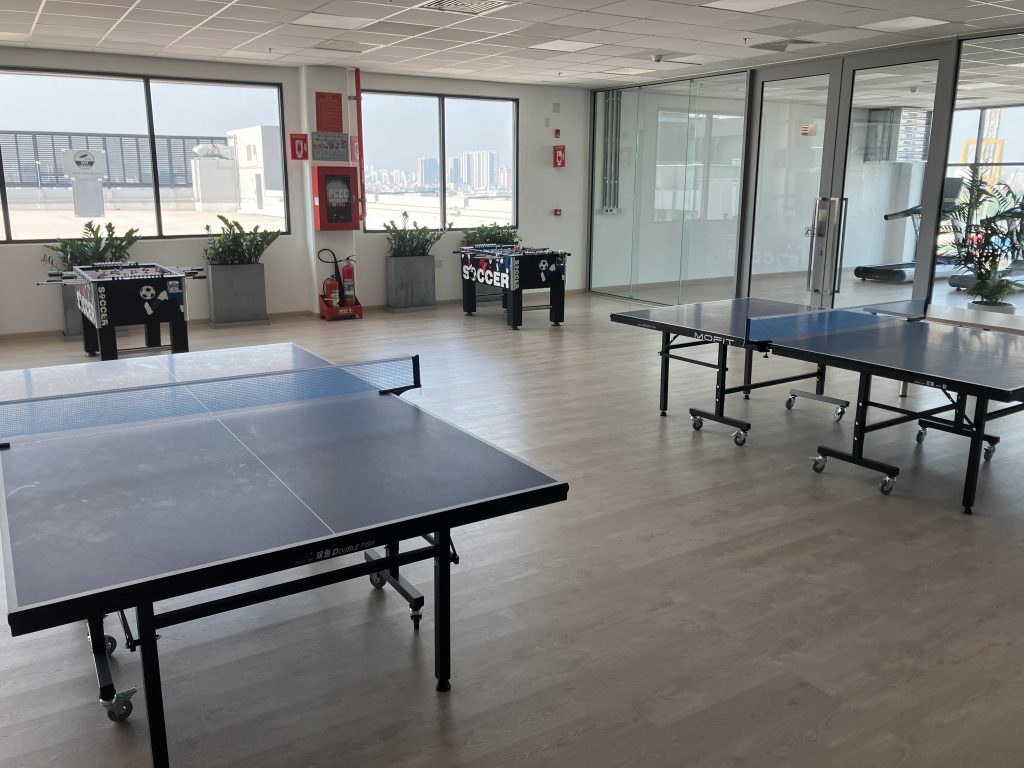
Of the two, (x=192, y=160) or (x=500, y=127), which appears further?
(x=500, y=127)

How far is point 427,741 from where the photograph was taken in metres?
2.51

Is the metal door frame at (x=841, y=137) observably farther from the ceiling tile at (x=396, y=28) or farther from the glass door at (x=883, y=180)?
the ceiling tile at (x=396, y=28)

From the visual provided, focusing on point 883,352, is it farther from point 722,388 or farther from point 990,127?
point 990,127

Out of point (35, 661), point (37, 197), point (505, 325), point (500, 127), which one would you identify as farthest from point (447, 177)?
point (35, 661)

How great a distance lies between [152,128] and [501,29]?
439 cm

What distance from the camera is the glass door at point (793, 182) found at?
8711 mm

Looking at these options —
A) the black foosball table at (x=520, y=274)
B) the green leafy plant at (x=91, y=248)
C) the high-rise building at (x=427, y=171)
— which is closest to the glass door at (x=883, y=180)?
the black foosball table at (x=520, y=274)

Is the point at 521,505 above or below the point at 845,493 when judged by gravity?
above

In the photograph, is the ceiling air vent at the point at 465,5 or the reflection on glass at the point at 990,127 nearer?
the ceiling air vent at the point at 465,5

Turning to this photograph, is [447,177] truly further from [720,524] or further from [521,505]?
[521,505]

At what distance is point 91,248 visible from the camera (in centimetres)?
863

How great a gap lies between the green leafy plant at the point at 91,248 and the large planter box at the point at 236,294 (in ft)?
2.96

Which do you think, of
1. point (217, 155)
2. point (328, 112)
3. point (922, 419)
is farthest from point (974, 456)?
point (217, 155)

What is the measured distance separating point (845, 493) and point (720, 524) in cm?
87
